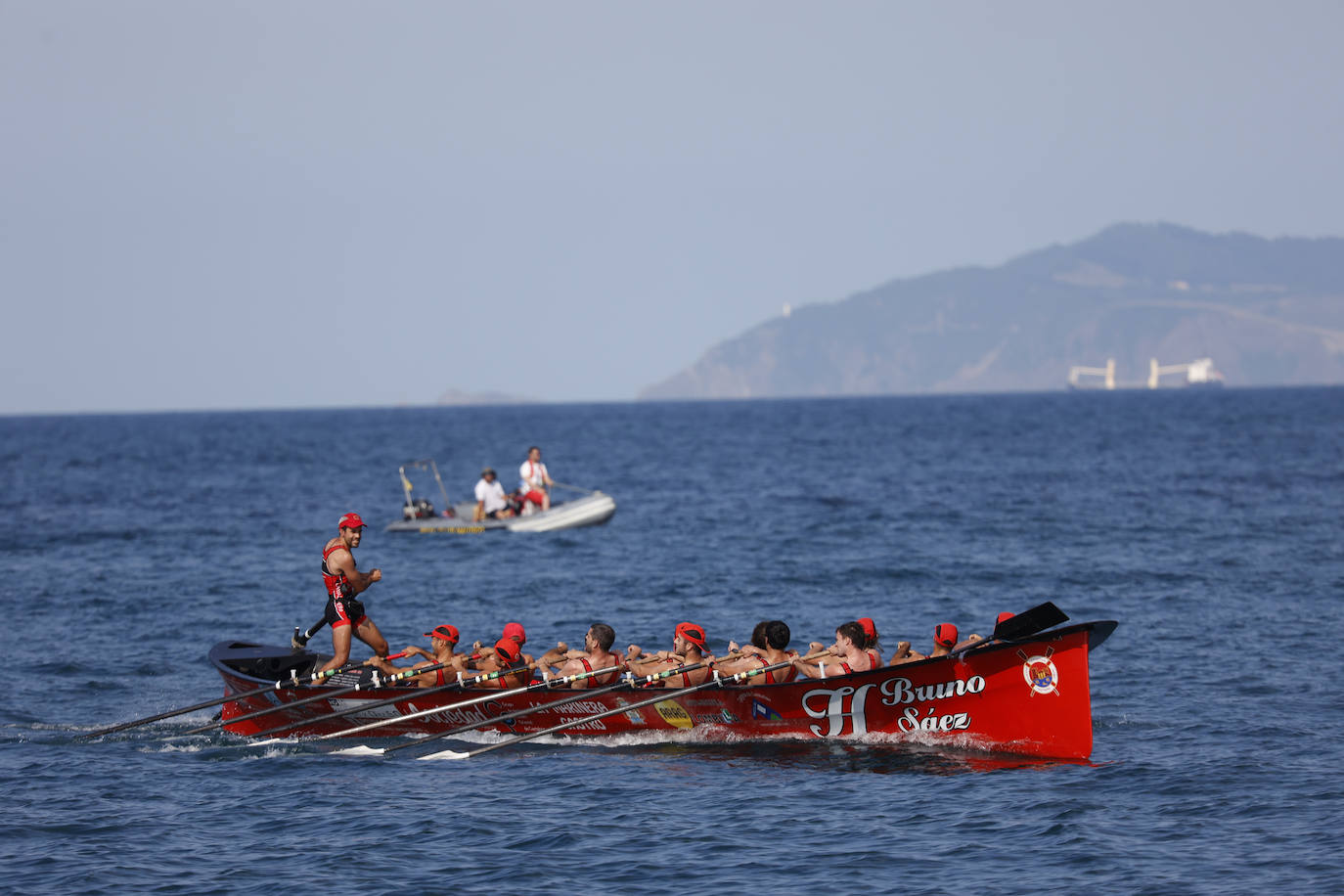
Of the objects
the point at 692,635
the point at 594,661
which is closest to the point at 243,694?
the point at 594,661

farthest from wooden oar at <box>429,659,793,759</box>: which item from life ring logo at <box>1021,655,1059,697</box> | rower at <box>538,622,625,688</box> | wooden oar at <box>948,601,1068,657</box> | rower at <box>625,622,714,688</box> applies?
life ring logo at <box>1021,655,1059,697</box>

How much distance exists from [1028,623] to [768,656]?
302cm

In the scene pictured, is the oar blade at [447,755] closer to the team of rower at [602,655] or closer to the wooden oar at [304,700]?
the team of rower at [602,655]

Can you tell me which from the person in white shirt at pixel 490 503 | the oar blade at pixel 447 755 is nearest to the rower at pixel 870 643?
the oar blade at pixel 447 755

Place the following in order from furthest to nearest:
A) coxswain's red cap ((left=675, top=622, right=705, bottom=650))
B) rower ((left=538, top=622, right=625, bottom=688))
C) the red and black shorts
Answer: the red and black shorts, rower ((left=538, top=622, right=625, bottom=688)), coxswain's red cap ((left=675, top=622, right=705, bottom=650))

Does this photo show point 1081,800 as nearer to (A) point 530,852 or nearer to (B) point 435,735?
(A) point 530,852

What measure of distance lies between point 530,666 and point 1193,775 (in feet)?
24.7

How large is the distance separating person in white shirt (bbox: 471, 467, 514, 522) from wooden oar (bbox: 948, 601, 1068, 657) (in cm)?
2256

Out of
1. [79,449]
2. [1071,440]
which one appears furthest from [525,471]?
[79,449]

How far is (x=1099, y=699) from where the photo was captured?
1808 cm

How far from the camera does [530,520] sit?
3569 centimetres

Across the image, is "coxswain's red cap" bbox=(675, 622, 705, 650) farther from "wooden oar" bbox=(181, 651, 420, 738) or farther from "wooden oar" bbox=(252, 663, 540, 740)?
"wooden oar" bbox=(181, 651, 420, 738)

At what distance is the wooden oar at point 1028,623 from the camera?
14.1 meters

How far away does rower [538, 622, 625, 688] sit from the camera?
1616cm
